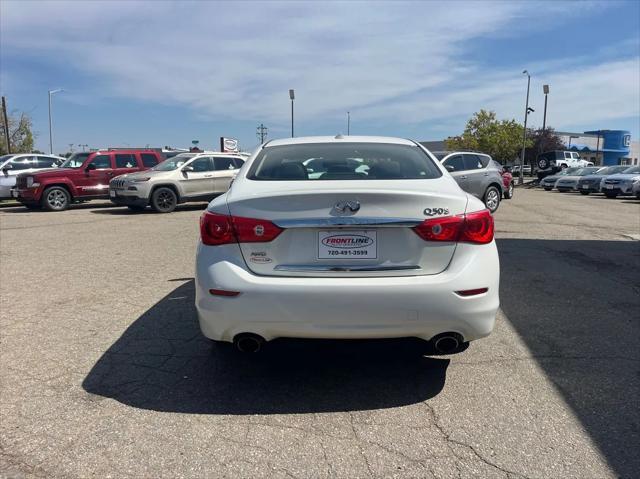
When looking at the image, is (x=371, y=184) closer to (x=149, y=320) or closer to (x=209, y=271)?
(x=209, y=271)

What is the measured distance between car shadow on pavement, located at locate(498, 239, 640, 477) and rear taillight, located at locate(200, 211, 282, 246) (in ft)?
7.03

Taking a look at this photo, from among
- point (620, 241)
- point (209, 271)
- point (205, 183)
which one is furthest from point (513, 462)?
point (205, 183)

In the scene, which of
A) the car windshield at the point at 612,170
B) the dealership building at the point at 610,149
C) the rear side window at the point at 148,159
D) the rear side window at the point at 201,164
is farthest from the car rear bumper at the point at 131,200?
the dealership building at the point at 610,149

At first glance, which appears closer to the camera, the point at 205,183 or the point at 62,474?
the point at 62,474

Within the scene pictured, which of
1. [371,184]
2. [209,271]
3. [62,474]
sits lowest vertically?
[62,474]

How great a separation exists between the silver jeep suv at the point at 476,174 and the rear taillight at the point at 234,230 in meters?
11.7

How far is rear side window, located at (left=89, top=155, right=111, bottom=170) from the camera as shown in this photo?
16.3 m

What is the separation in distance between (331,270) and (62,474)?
5.62ft

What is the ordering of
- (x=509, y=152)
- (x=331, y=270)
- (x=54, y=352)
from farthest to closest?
(x=509, y=152) → (x=54, y=352) → (x=331, y=270)

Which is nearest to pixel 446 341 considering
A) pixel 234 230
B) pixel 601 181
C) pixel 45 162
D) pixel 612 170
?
pixel 234 230

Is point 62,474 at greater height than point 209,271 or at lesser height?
lesser

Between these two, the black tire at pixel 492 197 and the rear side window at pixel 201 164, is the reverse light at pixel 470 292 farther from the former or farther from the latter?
the rear side window at pixel 201 164

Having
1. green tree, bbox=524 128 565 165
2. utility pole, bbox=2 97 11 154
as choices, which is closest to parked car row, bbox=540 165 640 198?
green tree, bbox=524 128 565 165

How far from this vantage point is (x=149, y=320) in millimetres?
4785
